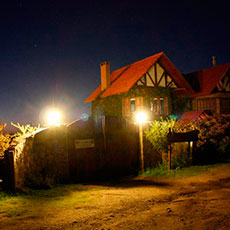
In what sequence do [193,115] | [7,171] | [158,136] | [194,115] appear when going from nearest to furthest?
[7,171] → [158,136] → [194,115] → [193,115]

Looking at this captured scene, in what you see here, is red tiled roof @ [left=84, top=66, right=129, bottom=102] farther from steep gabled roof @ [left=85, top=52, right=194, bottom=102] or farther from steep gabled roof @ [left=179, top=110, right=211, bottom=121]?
steep gabled roof @ [left=179, top=110, right=211, bottom=121]

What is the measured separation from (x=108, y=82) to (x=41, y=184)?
14.6 m

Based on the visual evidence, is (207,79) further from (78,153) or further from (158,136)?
(78,153)

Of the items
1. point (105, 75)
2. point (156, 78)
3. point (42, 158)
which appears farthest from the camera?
point (105, 75)

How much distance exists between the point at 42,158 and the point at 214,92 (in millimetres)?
18276

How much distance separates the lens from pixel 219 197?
6469 mm

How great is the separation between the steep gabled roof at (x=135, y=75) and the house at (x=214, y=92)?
104 inches

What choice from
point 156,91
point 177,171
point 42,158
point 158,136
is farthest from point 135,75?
point 42,158

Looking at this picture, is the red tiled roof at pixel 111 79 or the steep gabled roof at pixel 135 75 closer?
the steep gabled roof at pixel 135 75

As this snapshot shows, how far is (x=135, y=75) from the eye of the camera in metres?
20.1

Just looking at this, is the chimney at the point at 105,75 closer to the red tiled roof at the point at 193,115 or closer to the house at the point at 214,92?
the red tiled roof at the point at 193,115

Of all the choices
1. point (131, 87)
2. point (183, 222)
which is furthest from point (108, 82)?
point (183, 222)

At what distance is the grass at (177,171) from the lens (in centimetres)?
1031

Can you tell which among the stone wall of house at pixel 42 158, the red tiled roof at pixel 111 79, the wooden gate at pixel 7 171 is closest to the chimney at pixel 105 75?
the red tiled roof at pixel 111 79
